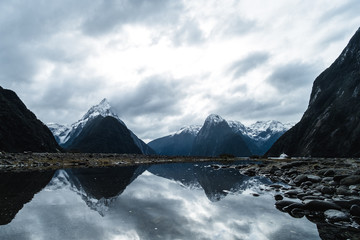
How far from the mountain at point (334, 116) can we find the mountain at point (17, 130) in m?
→ 140

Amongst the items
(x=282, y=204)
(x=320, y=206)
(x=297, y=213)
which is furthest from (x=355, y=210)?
(x=282, y=204)

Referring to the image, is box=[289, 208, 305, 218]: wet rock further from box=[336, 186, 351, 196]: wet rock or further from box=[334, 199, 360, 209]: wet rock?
box=[336, 186, 351, 196]: wet rock

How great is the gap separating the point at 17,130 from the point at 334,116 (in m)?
160

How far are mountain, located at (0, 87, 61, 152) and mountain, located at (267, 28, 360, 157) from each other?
14038 cm

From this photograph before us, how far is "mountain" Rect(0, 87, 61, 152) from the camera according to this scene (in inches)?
3615

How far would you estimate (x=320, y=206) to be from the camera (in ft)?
43.1

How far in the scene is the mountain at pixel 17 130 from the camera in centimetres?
9181

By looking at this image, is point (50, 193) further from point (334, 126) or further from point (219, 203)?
point (334, 126)

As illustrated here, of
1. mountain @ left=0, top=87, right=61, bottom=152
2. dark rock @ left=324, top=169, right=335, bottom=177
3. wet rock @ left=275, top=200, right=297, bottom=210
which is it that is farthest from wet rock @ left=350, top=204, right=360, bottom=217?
mountain @ left=0, top=87, right=61, bottom=152

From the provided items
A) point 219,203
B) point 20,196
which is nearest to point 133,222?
point 219,203

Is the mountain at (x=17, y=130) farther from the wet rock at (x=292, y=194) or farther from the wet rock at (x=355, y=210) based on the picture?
the wet rock at (x=355, y=210)

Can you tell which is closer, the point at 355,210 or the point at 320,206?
the point at 355,210

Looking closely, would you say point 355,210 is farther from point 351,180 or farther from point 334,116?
point 334,116

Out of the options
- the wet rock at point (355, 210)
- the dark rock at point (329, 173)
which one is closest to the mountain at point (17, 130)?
the dark rock at point (329, 173)
